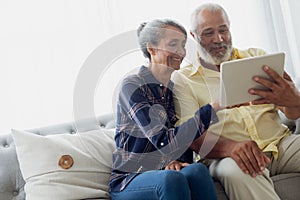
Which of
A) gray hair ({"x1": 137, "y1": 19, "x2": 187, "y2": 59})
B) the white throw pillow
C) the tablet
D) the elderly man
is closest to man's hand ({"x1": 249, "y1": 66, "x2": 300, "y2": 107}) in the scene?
the tablet

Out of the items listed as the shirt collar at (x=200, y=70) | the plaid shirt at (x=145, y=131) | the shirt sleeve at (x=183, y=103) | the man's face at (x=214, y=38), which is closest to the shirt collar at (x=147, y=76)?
the plaid shirt at (x=145, y=131)

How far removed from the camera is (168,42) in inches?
71.5

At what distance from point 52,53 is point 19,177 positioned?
754mm

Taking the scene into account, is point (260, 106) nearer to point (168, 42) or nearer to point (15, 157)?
point (168, 42)

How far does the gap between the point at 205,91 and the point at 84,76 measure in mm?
551

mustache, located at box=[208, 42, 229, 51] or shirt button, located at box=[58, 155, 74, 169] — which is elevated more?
mustache, located at box=[208, 42, 229, 51]

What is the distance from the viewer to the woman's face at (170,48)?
1813mm

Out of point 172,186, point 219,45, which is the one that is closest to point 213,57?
point 219,45

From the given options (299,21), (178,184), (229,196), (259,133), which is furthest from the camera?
(299,21)

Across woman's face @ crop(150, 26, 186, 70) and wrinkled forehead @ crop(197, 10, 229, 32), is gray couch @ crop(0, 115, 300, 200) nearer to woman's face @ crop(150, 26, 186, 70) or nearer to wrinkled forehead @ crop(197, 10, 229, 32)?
woman's face @ crop(150, 26, 186, 70)

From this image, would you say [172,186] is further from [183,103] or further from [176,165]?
[183,103]

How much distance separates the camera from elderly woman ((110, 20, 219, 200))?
1.54 meters

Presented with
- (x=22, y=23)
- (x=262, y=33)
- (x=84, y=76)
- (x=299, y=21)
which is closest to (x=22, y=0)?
(x=22, y=23)

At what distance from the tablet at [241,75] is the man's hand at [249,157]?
0.18 metres
